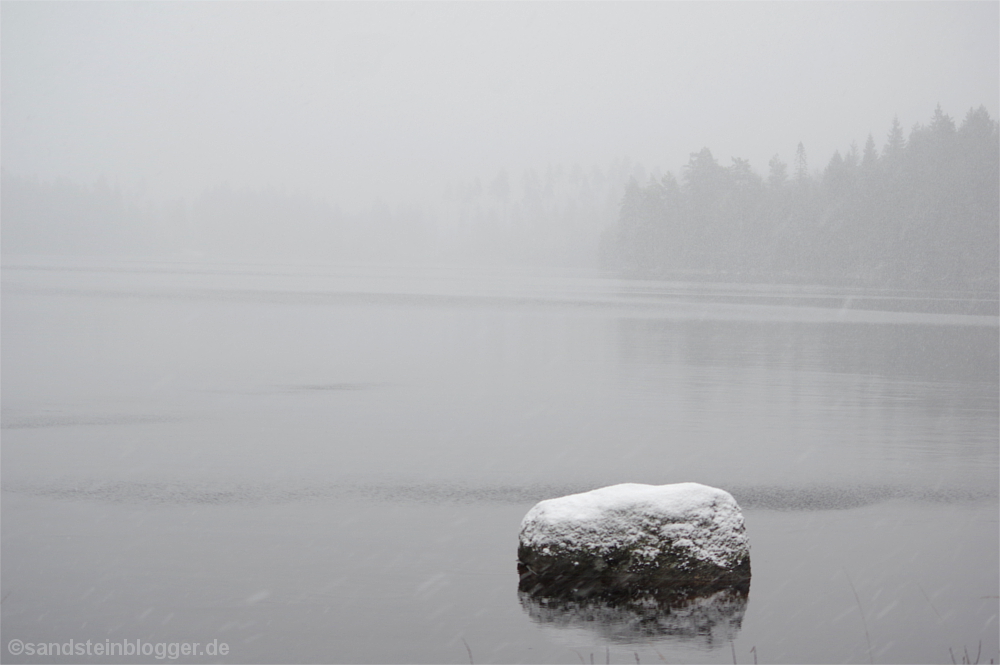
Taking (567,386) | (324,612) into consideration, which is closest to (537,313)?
(567,386)

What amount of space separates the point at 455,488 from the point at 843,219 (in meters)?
88.3

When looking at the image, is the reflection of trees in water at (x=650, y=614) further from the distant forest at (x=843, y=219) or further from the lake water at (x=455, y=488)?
the distant forest at (x=843, y=219)

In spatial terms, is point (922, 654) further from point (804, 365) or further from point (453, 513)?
point (804, 365)

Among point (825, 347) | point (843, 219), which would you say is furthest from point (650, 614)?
point (843, 219)

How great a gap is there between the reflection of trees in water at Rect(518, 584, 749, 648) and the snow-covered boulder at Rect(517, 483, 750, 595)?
0.09 metres

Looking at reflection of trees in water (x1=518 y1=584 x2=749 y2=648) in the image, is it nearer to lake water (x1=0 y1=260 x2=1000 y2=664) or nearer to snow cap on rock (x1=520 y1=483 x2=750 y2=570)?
lake water (x1=0 y1=260 x2=1000 y2=664)

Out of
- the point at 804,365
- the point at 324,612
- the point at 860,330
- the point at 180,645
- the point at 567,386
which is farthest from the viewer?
the point at 860,330

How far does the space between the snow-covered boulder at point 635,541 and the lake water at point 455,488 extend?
25 centimetres

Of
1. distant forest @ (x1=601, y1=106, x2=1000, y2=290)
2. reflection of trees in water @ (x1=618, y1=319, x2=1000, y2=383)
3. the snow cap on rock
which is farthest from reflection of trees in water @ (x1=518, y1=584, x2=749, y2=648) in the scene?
distant forest @ (x1=601, y1=106, x2=1000, y2=290)

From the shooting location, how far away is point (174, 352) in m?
26.8

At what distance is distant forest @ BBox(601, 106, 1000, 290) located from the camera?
282ft

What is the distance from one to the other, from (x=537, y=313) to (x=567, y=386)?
72.2 feet

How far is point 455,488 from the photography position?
12.3m

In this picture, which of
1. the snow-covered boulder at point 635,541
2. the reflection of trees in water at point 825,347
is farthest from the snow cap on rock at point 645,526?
the reflection of trees in water at point 825,347
